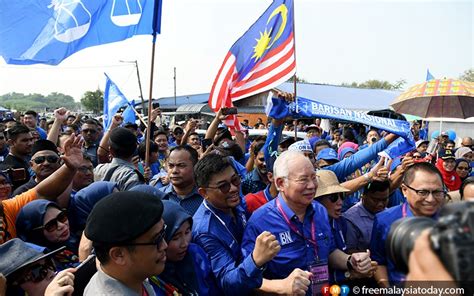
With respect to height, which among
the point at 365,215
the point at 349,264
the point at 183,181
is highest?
the point at 183,181

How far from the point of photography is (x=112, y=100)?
8.27 m

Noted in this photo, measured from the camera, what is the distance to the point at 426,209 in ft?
9.07

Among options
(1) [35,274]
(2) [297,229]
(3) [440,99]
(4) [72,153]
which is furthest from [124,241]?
(3) [440,99]

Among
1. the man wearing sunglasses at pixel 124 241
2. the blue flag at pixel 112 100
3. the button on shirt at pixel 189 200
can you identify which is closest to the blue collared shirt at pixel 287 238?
the button on shirt at pixel 189 200

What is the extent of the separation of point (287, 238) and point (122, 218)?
117cm

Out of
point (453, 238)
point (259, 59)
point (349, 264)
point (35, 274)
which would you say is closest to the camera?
point (453, 238)

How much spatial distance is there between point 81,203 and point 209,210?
103 centimetres

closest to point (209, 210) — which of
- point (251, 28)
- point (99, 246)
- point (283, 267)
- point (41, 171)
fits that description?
point (283, 267)

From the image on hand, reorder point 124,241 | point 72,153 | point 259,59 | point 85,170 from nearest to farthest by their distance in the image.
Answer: point 124,241, point 72,153, point 85,170, point 259,59

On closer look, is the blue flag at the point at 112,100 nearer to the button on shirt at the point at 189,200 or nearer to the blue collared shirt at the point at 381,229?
the button on shirt at the point at 189,200

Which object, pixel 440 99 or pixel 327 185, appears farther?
pixel 440 99

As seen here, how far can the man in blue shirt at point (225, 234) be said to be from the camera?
85.5 inches

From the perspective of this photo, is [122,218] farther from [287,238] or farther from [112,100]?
[112,100]

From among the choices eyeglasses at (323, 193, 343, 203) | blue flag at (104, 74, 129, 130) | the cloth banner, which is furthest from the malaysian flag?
blue flag at (104, 74, 129, 130)
